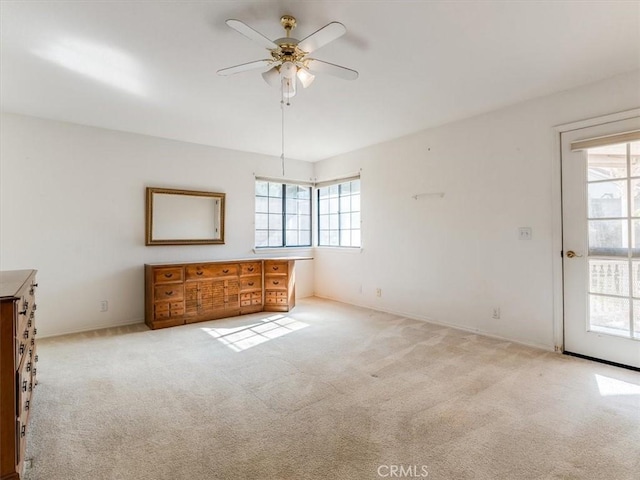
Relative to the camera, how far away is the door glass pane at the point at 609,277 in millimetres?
2793

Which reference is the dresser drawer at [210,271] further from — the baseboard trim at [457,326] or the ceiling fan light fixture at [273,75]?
the ceiling fan light fixture at [273,75]

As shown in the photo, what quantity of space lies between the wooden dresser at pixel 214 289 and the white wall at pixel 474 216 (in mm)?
1270

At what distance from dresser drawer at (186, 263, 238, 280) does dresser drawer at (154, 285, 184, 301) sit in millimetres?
188

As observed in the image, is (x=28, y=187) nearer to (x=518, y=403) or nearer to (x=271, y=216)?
(x=271, y=216)

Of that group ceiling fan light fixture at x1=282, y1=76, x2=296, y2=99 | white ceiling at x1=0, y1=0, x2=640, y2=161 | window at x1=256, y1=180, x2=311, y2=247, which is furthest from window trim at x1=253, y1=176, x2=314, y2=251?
ceiling fan light fixture at x1=282, y1=76, x2=296, y2=99

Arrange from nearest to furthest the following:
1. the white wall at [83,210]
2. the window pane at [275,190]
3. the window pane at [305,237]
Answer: the white wall at [83,210]
the window pane at [275,190]
the window pane at [305,237]

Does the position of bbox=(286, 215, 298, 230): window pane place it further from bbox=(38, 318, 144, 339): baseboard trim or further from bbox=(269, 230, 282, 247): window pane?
bbox=(38, 318, 144, 339): baseboard trim

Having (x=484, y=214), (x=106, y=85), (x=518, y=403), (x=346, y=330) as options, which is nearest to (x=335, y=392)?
(x=518, y=403)

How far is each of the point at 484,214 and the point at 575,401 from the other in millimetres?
2010

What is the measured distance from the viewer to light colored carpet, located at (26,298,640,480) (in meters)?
1.63

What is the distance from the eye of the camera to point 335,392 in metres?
2.37

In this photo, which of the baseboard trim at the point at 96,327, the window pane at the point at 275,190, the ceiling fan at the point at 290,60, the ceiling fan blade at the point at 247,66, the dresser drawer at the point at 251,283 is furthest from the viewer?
the window pane at the point at 275,190

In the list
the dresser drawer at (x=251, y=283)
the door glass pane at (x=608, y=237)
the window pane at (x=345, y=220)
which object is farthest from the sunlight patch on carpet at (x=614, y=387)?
the dresser drawer at (x=251, y=283)
